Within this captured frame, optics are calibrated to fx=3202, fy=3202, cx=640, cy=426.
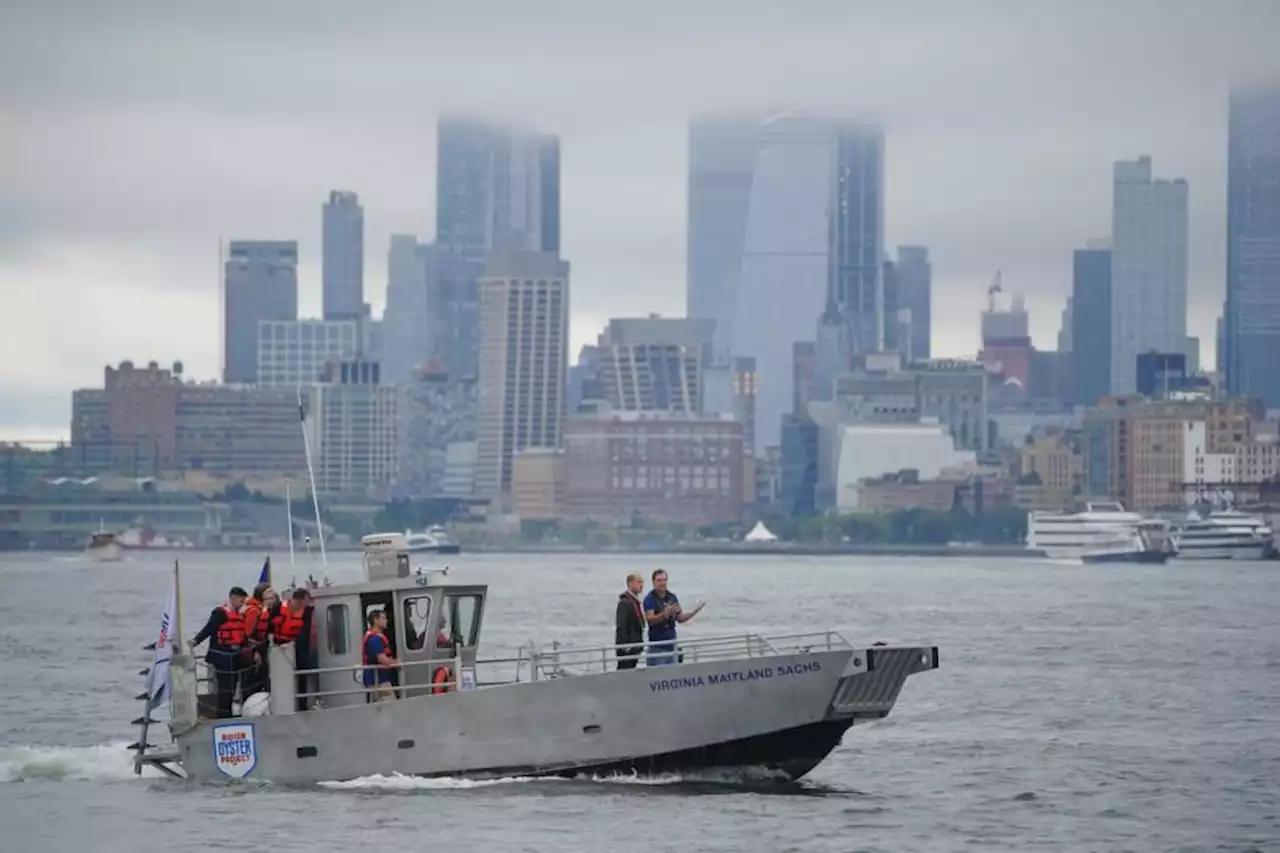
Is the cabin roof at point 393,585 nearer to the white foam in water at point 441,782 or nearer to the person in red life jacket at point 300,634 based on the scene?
the person in red life jacket at point 300,634

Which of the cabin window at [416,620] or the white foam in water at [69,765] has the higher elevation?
the cabin window at [416,620]

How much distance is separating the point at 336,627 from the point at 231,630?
4.41ft

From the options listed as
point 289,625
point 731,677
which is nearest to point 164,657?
point 289,625

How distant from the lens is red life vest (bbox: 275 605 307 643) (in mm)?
38562

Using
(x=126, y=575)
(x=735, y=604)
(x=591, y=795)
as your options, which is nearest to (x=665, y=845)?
(x=591, y=795)

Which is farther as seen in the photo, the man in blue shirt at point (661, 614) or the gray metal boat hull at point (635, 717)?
the man in blue shirt at point (661, 614)

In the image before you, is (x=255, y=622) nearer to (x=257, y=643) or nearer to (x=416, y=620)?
(x=257, y=643)

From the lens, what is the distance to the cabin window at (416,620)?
3862 centimetres

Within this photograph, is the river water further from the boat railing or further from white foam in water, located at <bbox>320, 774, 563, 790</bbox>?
the boat railing

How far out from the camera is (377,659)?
3822 cm

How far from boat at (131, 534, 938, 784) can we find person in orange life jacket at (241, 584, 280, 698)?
35cm

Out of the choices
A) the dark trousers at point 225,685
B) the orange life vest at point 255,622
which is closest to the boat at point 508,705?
the dark trousers at point 225,685

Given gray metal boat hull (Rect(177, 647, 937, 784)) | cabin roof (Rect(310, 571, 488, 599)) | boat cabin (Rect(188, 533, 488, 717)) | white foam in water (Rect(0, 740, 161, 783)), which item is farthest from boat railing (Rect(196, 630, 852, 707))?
white foam in water (Rect(0, 740, 161, 783))

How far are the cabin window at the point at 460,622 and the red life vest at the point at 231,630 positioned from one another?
2454 millimetres
